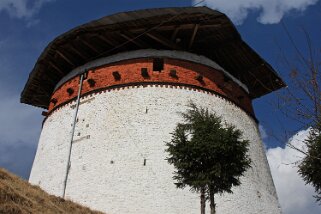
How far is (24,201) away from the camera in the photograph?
27.4 feet

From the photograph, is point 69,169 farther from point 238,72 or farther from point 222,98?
point 238,72

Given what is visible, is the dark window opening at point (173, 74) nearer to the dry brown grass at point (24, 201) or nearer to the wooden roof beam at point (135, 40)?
the wooden roof beam at point (135, 40)

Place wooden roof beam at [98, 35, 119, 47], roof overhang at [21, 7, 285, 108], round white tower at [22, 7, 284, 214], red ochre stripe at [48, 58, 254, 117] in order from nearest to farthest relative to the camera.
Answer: round white tower at [22, 7, 284, 214] → roof overhang at [21, 7, 285, 108] → red ochre stripe at [48, 58, 254, 117] → wooden roof beam at [98, 35, 119, 47]

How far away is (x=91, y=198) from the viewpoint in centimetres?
1321

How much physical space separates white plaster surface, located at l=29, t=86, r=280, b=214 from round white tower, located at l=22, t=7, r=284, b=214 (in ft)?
0.11

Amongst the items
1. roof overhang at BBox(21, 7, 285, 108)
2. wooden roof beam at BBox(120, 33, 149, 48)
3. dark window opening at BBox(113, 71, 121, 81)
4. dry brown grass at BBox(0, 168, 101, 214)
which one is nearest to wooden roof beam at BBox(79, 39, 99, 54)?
roof overhang at BBox(21, 7, 285, 108)

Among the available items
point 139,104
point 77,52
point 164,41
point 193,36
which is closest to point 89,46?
point 77,52

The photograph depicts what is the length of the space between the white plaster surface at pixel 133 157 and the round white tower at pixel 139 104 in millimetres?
33

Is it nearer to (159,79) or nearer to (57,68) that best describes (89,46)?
(57,68)

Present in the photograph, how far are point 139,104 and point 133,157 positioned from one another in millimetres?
2054

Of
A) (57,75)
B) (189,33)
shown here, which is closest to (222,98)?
(189,33)

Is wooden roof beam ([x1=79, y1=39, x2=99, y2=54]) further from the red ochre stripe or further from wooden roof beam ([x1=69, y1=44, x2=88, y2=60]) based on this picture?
the red ochre stripe

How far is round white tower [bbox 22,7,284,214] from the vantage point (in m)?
13.2

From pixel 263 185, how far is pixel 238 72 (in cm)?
542
